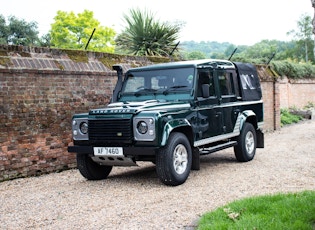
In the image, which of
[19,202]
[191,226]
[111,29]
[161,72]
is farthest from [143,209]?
[111,29]

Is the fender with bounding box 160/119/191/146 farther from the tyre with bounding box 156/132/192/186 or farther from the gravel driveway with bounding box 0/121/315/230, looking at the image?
the gravel driveway with bounding box 0/121/315/230

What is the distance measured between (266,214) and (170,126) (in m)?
2.66

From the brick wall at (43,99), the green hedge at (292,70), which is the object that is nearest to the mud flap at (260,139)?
the brick wall at (43,99)

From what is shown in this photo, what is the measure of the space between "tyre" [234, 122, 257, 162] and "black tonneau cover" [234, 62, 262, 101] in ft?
2.29

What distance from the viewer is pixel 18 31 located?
4709 centimetres

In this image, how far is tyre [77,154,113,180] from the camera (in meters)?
8.18

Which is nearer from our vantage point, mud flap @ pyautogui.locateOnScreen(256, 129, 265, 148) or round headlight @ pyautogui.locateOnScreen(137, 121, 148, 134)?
round headlight @ pyautogui.locateOnScreen(137, 121, 148, 134)

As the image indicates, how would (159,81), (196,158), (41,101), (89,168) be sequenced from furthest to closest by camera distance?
(41,101) < (159,81) < (89,168) < (196,158)

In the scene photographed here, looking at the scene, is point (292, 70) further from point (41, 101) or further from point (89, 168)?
point (89, 168)

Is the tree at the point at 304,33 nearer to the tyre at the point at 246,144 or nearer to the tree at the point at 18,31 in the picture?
the tree at the point at 18,31

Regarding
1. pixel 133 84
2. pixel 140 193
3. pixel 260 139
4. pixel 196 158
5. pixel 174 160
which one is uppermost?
pixel 133 84

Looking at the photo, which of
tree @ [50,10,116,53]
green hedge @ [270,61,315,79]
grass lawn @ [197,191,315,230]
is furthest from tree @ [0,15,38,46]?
grass lawn @ [197,191,315,230]

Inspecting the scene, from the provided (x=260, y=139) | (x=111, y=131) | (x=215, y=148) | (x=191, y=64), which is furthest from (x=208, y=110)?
(x=260, y=139)

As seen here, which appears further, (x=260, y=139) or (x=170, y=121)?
(x=260, y=139)
